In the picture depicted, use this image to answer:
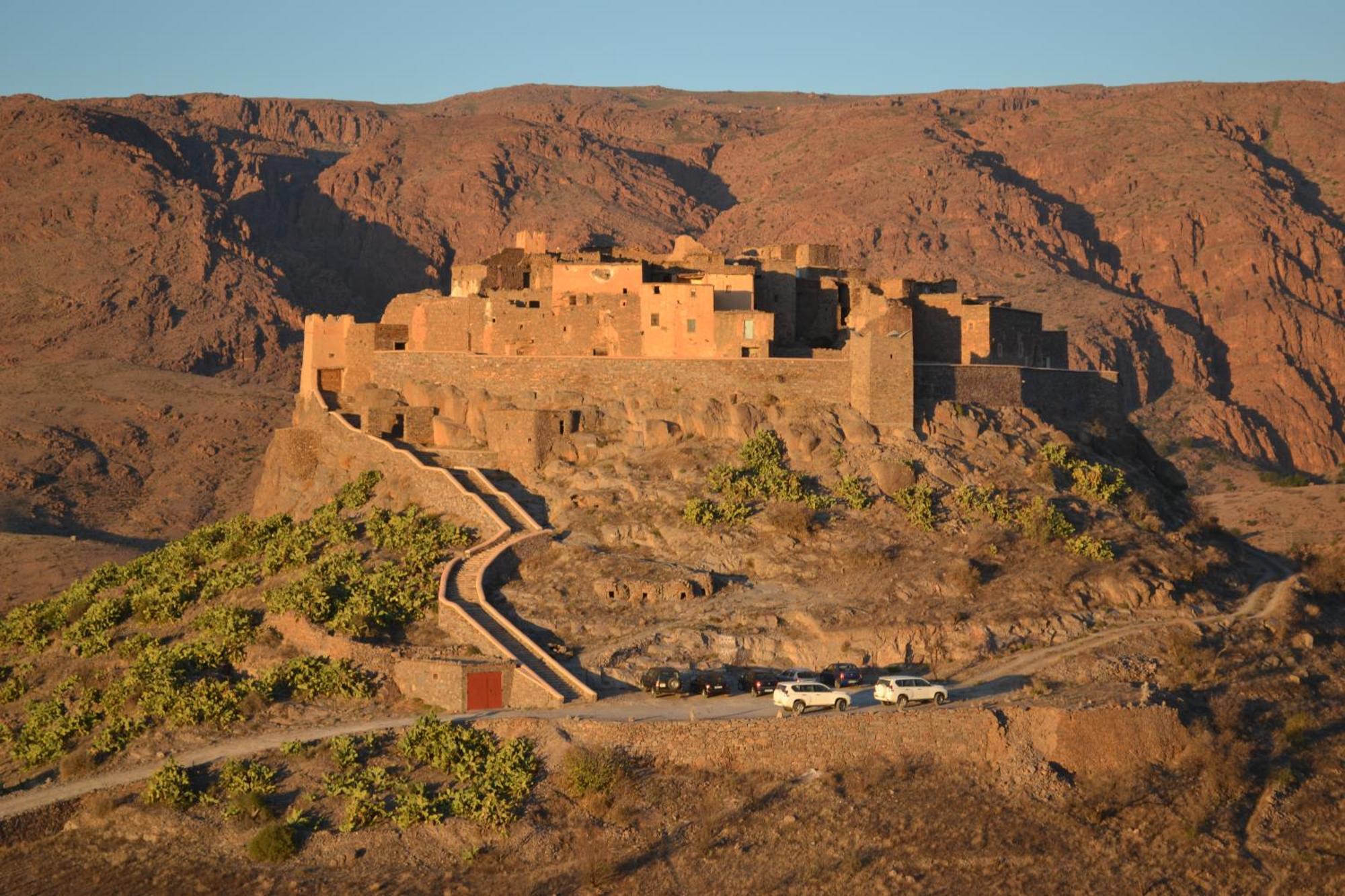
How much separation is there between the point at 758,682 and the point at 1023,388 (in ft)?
60.6

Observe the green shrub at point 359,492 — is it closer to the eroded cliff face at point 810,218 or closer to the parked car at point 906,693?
the parked car at point 906,693

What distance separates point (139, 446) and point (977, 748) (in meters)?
69.5

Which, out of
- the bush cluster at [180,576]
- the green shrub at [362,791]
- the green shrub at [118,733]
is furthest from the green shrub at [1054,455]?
the green shrub at [118,733]

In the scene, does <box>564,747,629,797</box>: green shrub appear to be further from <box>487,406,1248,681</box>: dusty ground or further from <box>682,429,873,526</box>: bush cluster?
<box>682,429,873,526</box>: bush cluster

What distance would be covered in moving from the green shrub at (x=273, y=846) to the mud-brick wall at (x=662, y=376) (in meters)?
19.9

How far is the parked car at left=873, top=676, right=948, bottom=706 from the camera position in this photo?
44.2 metres

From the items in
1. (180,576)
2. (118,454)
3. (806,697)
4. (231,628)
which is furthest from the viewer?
(118,454)

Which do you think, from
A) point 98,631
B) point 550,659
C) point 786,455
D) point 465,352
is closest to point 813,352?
point 786,455

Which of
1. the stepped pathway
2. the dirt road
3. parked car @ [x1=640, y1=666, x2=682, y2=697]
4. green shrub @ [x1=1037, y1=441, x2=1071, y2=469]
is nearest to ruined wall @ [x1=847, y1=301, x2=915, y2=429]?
green shrub @ [x1=1037, y1=441, x2=1071, y2=469]

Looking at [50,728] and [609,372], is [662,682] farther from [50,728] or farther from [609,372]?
[50,728]

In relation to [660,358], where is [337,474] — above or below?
below

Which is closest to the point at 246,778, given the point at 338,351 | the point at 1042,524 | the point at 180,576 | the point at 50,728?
the point at 50,728

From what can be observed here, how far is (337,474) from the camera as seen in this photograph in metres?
60.8

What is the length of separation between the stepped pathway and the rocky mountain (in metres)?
63.0
